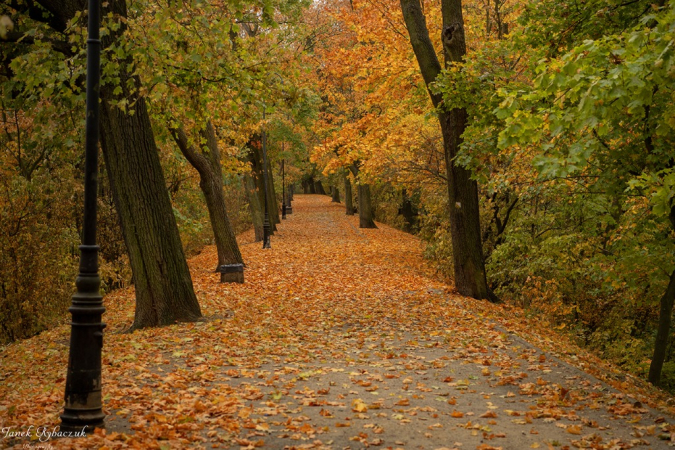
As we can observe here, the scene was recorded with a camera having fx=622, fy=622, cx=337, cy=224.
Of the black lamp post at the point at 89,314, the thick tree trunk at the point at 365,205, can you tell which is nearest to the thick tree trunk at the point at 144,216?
the black lamp post at the point at 89,314

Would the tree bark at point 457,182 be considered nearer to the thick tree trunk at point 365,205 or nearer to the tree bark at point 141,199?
the tree bark at point 141,199

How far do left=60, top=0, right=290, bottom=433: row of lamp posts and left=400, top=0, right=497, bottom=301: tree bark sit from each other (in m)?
9.86

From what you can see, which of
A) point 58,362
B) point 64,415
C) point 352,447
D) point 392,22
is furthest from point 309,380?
point 392,22

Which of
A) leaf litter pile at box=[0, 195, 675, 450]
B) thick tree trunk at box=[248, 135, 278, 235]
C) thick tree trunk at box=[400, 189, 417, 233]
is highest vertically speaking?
thick tree trunk at box=[248, 135, 278, 235]

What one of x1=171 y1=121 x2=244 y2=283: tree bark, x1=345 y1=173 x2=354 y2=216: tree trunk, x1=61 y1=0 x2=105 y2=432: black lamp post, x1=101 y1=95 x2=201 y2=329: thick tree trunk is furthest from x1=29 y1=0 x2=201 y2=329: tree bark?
x1=345 y1=173 x2=354 y2=216: tree trunk

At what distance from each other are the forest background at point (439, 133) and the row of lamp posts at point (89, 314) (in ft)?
9.97

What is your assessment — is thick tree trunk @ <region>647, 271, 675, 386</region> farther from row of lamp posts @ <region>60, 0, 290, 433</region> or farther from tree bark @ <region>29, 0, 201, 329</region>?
row of lamp posts @ <region>60, 0, 290, 433</region>

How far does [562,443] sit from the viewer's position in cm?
563

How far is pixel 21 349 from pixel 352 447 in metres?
7.82

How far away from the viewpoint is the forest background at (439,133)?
21.5 ft

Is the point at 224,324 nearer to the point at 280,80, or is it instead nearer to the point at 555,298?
the point at 280,80

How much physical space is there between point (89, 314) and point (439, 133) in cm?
1749

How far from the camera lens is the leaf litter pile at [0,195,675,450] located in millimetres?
5688

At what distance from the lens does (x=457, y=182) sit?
14609 mm
